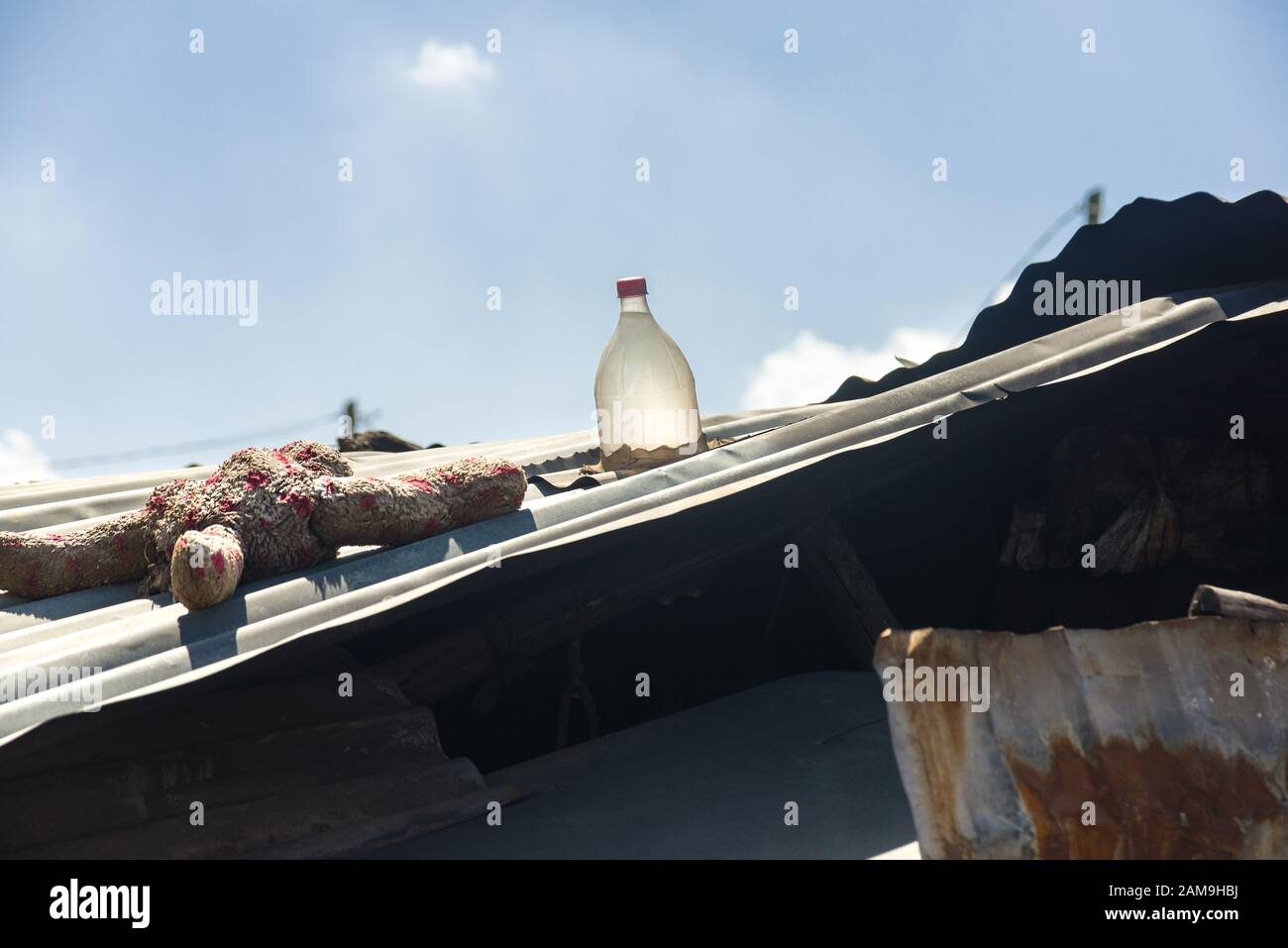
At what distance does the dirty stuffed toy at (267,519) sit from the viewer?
89.6 inches

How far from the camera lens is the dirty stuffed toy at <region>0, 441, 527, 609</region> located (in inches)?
89.6

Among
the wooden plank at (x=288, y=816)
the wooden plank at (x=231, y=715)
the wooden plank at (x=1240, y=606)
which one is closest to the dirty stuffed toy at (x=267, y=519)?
the wooden plank at (x=231, y=715)

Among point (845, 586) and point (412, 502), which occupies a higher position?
point (412, 502)

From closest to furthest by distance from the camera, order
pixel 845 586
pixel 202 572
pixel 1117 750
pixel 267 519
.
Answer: pixel 1117 750
pixel 202 572
pixel 267 519
pixel 845 586

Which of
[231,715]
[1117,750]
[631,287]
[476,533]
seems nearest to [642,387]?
[631,287]

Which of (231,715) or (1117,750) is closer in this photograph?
(1117,750)

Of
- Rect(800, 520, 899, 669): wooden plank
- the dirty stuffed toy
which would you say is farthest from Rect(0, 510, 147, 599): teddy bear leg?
Rect(800, 520, 899, 669): wooden plank

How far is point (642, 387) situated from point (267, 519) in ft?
4.88

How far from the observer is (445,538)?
241 cm

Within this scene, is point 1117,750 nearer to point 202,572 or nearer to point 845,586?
point 845,586

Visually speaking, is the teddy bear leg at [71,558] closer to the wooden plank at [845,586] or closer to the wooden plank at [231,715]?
the wooden plank at [231,715]

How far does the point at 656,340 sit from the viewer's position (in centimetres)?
341
